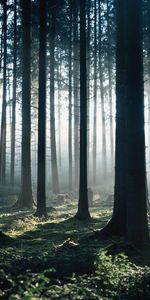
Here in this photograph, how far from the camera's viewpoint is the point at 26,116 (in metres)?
21.6

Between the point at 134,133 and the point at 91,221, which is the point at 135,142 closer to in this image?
the point at 134,133

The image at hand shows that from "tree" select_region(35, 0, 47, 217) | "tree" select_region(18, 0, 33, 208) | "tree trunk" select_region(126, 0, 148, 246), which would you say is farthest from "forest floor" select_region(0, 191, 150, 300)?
"tree" select_region(18, 0, 33, 208)

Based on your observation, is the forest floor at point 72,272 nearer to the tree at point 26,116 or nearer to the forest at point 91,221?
the forest at point 91,221

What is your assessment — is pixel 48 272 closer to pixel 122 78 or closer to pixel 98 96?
pixel 122 78

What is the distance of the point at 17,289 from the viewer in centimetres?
621

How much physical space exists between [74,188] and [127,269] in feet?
92.8

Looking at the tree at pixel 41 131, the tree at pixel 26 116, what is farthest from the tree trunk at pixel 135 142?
the tree at pixel 26 116

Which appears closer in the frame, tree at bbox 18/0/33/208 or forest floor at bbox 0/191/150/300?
forest floor at bbox 0/191/150/300

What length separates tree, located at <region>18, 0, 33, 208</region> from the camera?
826 inches

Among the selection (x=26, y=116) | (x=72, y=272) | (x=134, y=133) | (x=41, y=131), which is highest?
(x=26, y=116)

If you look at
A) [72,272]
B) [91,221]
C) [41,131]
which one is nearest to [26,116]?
[41,131]

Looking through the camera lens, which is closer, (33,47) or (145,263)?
(145,263)

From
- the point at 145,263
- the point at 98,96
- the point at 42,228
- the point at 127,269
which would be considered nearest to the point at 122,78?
the point at 42,228

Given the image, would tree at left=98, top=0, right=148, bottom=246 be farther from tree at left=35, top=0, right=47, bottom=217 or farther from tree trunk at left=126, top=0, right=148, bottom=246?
tree at left=35, top=0, right=47, bottom=217
